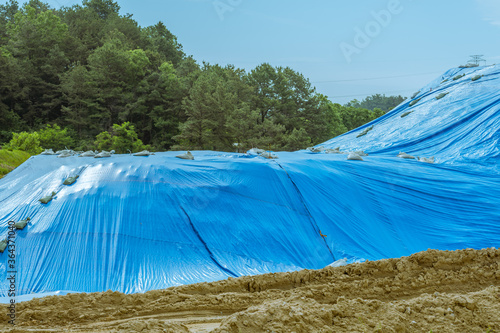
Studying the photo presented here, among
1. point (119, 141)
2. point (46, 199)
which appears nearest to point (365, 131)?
point (46, 199)

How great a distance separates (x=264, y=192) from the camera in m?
5.12

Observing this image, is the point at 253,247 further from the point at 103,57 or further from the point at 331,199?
the point at 103,57

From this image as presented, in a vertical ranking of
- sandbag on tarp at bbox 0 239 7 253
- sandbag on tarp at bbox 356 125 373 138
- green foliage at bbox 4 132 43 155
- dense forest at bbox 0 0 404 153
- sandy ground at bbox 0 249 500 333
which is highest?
dense forest at bbox 0 0 404 153

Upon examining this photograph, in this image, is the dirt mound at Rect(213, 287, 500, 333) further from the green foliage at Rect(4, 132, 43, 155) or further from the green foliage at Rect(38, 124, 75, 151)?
the green foliage at Rect(38, 124, 75, 151)

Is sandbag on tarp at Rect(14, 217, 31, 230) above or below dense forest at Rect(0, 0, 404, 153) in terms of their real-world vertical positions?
below

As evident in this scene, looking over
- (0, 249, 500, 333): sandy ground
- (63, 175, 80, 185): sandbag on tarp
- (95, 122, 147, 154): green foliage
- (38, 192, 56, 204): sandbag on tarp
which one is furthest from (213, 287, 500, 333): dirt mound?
(95, 122, 147, 154): green foliage

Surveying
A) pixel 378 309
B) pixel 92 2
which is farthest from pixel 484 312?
pixel 92 2

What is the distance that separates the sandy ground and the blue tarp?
764 mm

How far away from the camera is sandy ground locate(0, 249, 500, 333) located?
242cm

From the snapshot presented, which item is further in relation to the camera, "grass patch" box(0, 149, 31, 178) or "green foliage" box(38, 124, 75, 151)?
"green foliage" box(38, 124, 75, 151)

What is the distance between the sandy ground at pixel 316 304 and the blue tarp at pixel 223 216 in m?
0.76

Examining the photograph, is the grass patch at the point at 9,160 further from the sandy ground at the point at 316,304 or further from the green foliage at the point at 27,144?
the sandy ground at the point at 316,304

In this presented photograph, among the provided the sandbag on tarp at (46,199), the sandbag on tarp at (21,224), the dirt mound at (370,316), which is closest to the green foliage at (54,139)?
the sandbag on tarp at (46,199)

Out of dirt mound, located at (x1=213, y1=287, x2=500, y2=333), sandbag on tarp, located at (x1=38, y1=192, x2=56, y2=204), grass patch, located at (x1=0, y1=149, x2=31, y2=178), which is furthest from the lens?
grass patch, located at (x1=0, y1=149, x2=31, y2=178)
